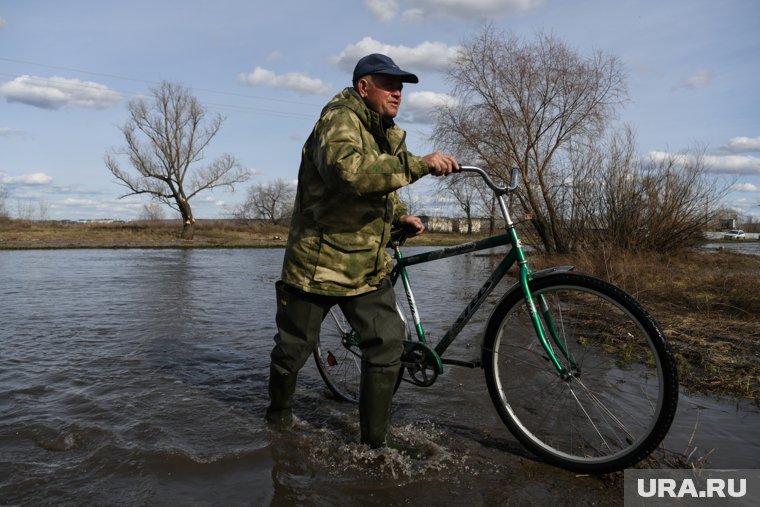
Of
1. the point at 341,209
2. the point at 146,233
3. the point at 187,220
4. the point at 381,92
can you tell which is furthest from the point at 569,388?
the point at 146,233

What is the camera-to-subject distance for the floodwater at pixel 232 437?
8.62 feet

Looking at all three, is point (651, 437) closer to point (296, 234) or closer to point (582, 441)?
point (582, 441)

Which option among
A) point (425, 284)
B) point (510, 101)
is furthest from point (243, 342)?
point (510, 101)

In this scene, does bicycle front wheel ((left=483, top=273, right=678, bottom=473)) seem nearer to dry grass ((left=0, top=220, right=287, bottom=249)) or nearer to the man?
the man

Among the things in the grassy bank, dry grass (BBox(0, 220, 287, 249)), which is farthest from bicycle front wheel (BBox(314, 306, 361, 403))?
dry grass (BBox(0, 220, 287, 249))

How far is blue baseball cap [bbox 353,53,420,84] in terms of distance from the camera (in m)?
3.00

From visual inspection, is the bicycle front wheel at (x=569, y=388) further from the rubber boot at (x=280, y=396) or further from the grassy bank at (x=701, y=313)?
the rubber boot at (x=280, y=396)

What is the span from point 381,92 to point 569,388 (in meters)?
1.96

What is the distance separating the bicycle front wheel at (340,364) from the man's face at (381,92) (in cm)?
155

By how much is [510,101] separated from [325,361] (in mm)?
17731

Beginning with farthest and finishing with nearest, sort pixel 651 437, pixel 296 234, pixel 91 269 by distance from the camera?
pixel 91 269 < pixel 296 234 < pixel 651 437

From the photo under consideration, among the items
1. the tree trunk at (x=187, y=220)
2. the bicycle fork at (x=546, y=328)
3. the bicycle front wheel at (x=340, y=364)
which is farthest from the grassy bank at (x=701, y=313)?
the tree trunk at (x=187, y=220)

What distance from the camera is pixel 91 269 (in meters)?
14.7

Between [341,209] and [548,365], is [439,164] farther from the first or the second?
[548,365]
